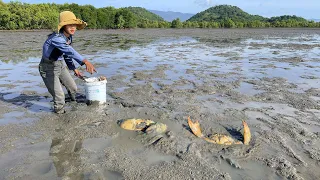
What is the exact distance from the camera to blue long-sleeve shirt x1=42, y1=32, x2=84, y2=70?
5.17 m


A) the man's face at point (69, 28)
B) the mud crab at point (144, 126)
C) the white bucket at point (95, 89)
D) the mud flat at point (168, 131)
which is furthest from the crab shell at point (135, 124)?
the man's face at point (69, 28)

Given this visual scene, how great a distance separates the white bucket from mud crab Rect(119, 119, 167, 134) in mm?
1263

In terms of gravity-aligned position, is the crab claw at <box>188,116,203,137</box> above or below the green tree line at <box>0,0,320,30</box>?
below

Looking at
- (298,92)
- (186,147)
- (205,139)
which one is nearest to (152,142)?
(186,147)

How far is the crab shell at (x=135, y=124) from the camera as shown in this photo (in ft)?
16.6

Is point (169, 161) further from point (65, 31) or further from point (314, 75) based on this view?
point (314, 75)

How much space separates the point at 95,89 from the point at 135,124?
1.56 m

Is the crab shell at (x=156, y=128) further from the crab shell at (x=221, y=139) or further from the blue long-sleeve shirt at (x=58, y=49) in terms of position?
the blue long-sleeve shirt at (x=58, y=49)

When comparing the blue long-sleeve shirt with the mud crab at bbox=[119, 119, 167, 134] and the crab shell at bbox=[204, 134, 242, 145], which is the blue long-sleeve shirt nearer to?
the mud crab at bbox=[119, 119, 167, 134]

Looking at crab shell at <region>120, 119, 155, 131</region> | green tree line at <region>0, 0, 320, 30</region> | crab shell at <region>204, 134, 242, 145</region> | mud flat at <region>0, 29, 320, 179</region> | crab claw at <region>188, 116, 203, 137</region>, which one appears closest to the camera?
mud flat at <region>0, 29, 320, 179</region>

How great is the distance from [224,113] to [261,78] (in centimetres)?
426

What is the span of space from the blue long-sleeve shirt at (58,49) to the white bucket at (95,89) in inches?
32.4

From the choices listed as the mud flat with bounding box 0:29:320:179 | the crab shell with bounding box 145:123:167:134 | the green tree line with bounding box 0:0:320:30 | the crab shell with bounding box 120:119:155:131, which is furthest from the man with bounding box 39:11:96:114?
the green tree line with bounding box 0:0:320:30

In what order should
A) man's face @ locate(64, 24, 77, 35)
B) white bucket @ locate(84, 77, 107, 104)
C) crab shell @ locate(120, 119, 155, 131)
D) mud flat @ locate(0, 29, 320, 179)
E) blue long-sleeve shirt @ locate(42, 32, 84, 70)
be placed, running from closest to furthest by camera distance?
1. mud flat @ locate(0, 29, 320, 179)
2. crab shell @ locate(120, 119, 155, 131)
3. blue long-sleeve shirt @ locate(42, 32, 84, 70)
4. man's face @ locate(64, 24, 77, 35)
5. white bucket @ locate(84, 77, 107, 104)
